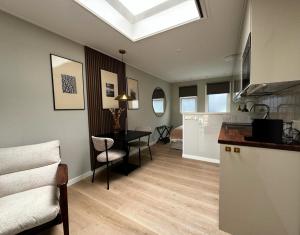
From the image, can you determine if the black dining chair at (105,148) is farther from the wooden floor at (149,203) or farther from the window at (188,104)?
the window at (188,104)

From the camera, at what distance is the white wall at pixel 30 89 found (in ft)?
5.55

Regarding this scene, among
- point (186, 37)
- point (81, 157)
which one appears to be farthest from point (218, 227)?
point (186, 37)

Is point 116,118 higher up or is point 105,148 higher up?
point 116,118

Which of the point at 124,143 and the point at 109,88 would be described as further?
the point at 109,88

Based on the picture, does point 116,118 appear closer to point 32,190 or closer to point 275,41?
point 32,190

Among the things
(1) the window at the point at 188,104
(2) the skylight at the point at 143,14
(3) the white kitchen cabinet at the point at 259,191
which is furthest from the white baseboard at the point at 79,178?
(1) the window at the point at 188,104

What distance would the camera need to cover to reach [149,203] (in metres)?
1.89

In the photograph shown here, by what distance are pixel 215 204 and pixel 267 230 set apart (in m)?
0.63

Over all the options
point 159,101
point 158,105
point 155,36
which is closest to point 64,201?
point 155,36

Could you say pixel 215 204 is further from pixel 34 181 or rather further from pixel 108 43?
pixel 108 43

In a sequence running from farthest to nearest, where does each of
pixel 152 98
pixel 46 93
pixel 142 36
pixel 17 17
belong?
1. pixel 152 98
2. pixel 142 36
3. pixel 46 93
4. pixel 17 17

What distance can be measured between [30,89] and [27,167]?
3.40 feet

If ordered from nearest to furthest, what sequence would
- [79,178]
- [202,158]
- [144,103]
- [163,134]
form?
1. [79,178]
2. [202,158]
3. [144,103]
4. [163,134]

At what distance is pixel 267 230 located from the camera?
1246 millimetres
